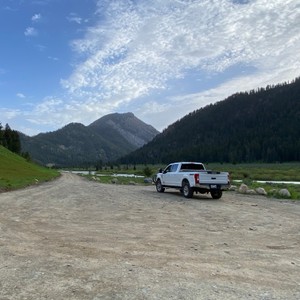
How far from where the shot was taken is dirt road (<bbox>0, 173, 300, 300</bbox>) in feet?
20.2

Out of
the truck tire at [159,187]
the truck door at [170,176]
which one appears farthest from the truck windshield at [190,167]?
the truck tire at [159,187]

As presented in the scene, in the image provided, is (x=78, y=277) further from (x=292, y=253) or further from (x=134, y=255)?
(x=292, y=253)

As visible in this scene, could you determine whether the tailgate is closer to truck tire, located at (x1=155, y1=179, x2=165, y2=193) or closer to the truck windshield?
the truck windshield

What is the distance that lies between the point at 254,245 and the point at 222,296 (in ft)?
13.9

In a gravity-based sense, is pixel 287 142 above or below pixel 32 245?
above

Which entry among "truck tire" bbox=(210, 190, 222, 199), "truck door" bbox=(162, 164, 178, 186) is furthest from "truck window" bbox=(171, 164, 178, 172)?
"truck tire" bbox=(210, 190, 222, 199)

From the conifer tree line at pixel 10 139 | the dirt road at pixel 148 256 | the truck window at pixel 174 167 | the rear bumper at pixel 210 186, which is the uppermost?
the conifer tree line at pixel 10 139

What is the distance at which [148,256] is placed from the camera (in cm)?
843

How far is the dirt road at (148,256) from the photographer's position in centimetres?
617

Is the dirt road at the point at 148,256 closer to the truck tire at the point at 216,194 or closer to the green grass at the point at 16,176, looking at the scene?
the truck tire at the point at 216,194

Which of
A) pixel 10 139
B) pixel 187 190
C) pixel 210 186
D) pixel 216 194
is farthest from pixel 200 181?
pixel 10 139

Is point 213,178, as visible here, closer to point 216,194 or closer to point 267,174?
point 216,194

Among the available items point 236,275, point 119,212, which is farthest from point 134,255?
point 119,212

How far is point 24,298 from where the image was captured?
225 inches
